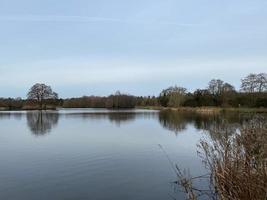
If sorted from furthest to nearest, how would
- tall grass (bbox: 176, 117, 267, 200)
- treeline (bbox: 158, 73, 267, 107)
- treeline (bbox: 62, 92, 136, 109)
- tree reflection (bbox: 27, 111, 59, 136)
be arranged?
treeline (bbox: 62, 92, 136, 109), treeline (bbox: 158, 73, 267, 107), tree reflection (bbox: 27, 111, 59, 136), tall grass (bbox: 176, 117, 267, 200)

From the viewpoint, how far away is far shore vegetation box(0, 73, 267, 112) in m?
68.4

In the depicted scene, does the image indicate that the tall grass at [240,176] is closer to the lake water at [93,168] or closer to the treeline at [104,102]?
the lake water at [93,168]

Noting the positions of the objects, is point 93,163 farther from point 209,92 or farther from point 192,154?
point 209,92

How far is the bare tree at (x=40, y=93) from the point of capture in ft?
316

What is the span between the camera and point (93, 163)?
15164mm

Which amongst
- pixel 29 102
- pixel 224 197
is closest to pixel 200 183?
pixel 224 197

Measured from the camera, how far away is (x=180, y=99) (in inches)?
3435

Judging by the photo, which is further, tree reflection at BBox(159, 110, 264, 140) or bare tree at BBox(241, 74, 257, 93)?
bare tree at BBox(241, 74, 257, 93)

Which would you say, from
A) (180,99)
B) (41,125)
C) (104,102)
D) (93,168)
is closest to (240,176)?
(93,168)

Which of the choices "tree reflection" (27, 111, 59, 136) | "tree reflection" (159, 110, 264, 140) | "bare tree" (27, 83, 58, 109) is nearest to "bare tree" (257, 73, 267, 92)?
"tree reflection" (159, 110, 264, 140)

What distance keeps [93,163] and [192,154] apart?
4680 millimetres

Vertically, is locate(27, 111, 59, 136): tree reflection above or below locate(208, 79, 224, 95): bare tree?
below

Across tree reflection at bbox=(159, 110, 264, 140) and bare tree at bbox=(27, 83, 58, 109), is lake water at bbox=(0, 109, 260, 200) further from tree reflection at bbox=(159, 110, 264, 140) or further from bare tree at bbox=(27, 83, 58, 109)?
bare tree at bbox=(27, 83, 58, 109)

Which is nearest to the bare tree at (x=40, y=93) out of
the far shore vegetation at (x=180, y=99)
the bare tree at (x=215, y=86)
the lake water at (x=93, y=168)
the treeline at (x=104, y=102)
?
the far shore vegetation at (x=180, y=99)
